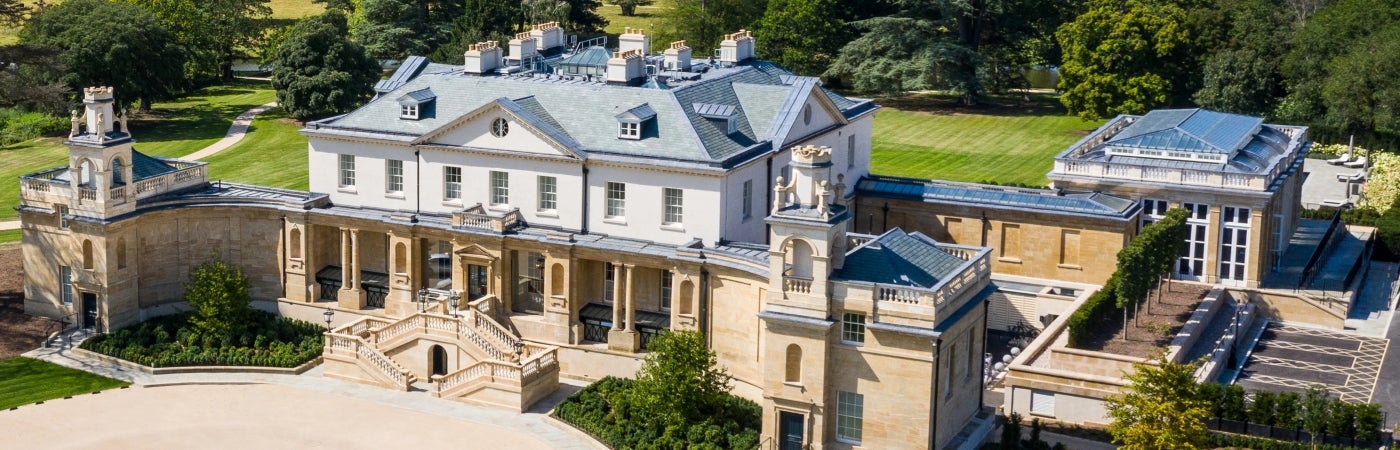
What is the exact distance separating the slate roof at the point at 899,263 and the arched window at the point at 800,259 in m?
1.05

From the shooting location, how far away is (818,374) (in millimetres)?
54188

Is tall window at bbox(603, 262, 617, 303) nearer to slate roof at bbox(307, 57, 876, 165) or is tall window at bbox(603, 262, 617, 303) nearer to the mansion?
the mansion

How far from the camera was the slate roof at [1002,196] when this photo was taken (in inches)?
2857

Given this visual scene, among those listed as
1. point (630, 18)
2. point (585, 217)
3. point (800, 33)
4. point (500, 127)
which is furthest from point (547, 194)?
point (630, 18)

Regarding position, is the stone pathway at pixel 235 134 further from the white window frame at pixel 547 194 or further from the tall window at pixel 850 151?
the tall window at pixel 850 151

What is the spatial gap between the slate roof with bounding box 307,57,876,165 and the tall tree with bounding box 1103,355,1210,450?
61.1 feet

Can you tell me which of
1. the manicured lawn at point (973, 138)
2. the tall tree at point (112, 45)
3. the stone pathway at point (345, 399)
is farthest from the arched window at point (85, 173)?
the manicured lawn at point (973, 138)

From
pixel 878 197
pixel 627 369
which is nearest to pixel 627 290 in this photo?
pixel 627 369

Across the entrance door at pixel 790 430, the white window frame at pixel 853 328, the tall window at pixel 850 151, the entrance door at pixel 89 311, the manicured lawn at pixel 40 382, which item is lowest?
the manicured lawn at pixel 40 382

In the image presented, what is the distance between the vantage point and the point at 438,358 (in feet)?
210

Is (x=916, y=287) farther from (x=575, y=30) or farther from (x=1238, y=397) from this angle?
Answer: (x=575, y=30)

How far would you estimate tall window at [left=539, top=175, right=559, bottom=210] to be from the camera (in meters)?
66.4

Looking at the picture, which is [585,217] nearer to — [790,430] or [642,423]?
[642,423]

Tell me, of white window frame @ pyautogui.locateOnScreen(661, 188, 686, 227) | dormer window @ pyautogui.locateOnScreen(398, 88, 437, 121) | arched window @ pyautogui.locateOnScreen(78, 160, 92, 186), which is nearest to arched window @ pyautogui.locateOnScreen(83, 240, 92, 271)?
arched window @ pyautogui.locateOnScreen(78, 160, 92, 186)
